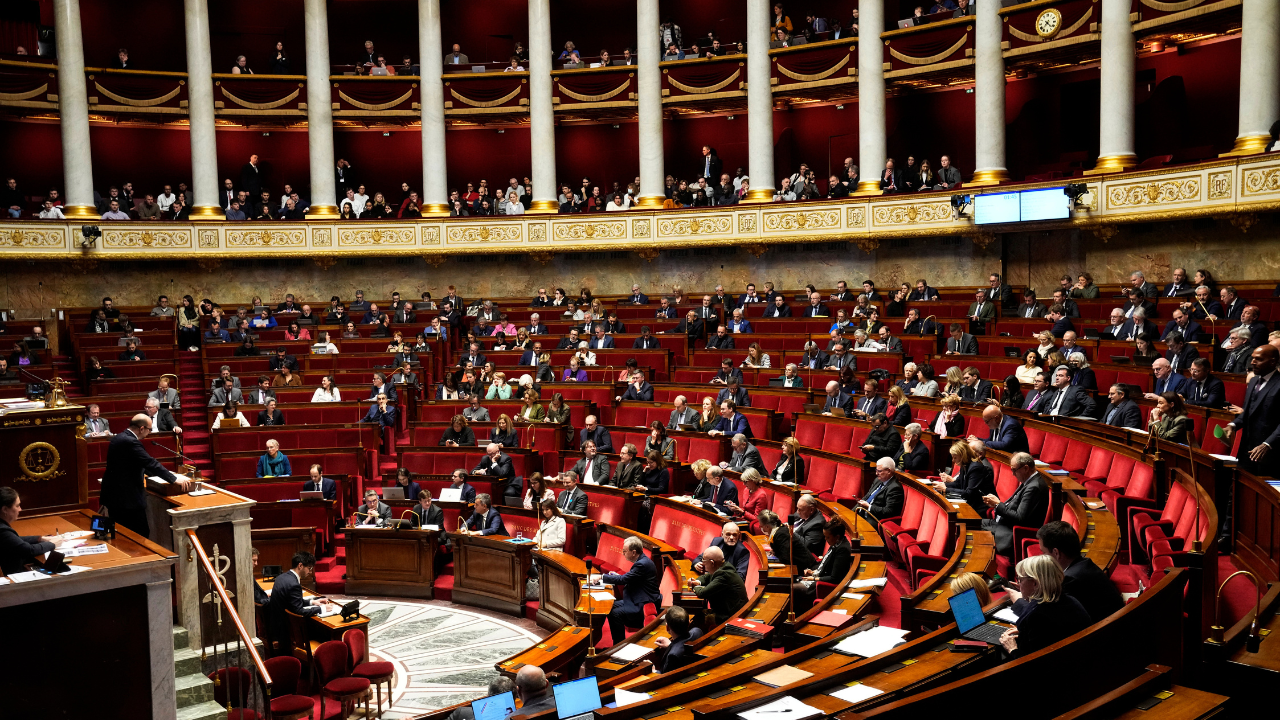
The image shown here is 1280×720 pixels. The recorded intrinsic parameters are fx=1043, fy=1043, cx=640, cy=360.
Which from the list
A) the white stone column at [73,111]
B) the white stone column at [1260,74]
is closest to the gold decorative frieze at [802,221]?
the white stone column at [1260,74]

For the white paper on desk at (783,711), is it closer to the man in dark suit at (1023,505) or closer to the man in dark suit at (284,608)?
the man in dark suit at (1023,505)

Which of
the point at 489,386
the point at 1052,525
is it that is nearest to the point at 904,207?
the point at 489,386

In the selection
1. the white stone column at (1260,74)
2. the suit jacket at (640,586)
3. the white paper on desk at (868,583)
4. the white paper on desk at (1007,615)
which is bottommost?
the suit jacket at (640,586)

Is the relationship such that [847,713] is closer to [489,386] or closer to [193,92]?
[489,386]

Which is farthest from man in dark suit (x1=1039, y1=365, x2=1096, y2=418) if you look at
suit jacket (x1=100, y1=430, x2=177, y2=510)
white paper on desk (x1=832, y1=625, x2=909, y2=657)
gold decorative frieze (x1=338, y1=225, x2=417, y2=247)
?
gold decorative frieze (x1=338, y1=225, x2=417, y2=247)

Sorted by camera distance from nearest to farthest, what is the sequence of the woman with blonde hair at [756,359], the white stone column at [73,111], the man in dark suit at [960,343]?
the man in dark suit at [960,343]
the woman with blonde hair at [756,359]
the white stone column at [73,111]

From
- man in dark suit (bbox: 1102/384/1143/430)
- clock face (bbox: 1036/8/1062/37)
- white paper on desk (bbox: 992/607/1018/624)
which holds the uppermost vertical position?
clock face (bbox: 1036/8/1062/37)

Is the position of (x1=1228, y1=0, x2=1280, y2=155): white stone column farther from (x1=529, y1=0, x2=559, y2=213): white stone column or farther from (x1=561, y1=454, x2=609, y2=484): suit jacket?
(x1=529, y1=0, x2=559, y2=213): white stone column

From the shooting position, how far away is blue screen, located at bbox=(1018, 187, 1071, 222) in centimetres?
1520

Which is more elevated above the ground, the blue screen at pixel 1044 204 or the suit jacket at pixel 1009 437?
the blue screen at pixel 1044 204

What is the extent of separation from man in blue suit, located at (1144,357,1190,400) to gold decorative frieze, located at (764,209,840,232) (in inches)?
358

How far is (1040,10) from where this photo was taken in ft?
53.4

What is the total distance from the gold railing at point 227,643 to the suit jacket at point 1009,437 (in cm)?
619

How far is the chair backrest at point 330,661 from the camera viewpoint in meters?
7.53
